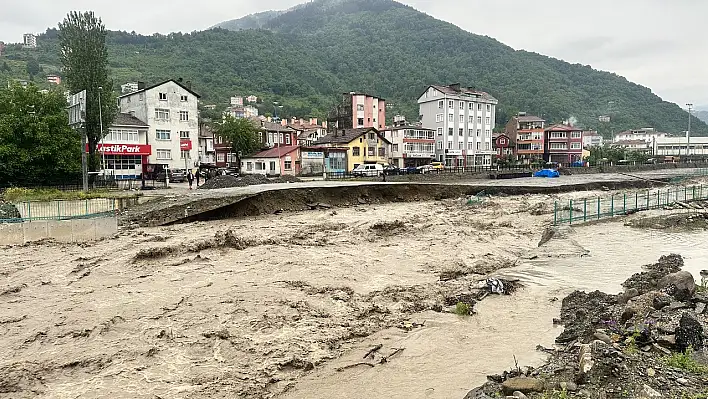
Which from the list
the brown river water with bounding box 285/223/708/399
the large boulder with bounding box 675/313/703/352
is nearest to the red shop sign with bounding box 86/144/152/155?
the brown river water with bounding box 285/223/708/399

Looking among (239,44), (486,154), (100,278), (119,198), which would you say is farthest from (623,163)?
(239,44)

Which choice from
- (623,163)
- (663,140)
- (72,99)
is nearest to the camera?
(72,99)

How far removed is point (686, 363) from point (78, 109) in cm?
3416

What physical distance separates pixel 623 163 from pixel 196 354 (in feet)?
286

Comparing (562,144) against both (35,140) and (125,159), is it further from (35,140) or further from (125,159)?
(35,140)

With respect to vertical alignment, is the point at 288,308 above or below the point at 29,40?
below

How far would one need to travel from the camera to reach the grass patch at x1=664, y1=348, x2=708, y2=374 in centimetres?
634

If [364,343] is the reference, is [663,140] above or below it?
above

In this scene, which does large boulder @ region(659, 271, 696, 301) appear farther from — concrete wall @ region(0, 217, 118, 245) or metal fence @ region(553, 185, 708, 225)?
concrete wall @ region(0, 217, 118, 245)

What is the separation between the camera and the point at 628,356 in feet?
22.2

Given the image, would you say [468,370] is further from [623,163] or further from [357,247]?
[623,163]

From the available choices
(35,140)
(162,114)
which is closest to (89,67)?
(35,140)

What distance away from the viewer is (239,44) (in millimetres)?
171125

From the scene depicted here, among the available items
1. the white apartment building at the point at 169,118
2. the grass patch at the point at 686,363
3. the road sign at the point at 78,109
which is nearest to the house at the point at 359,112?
the white apartment building at the point at 169,118
